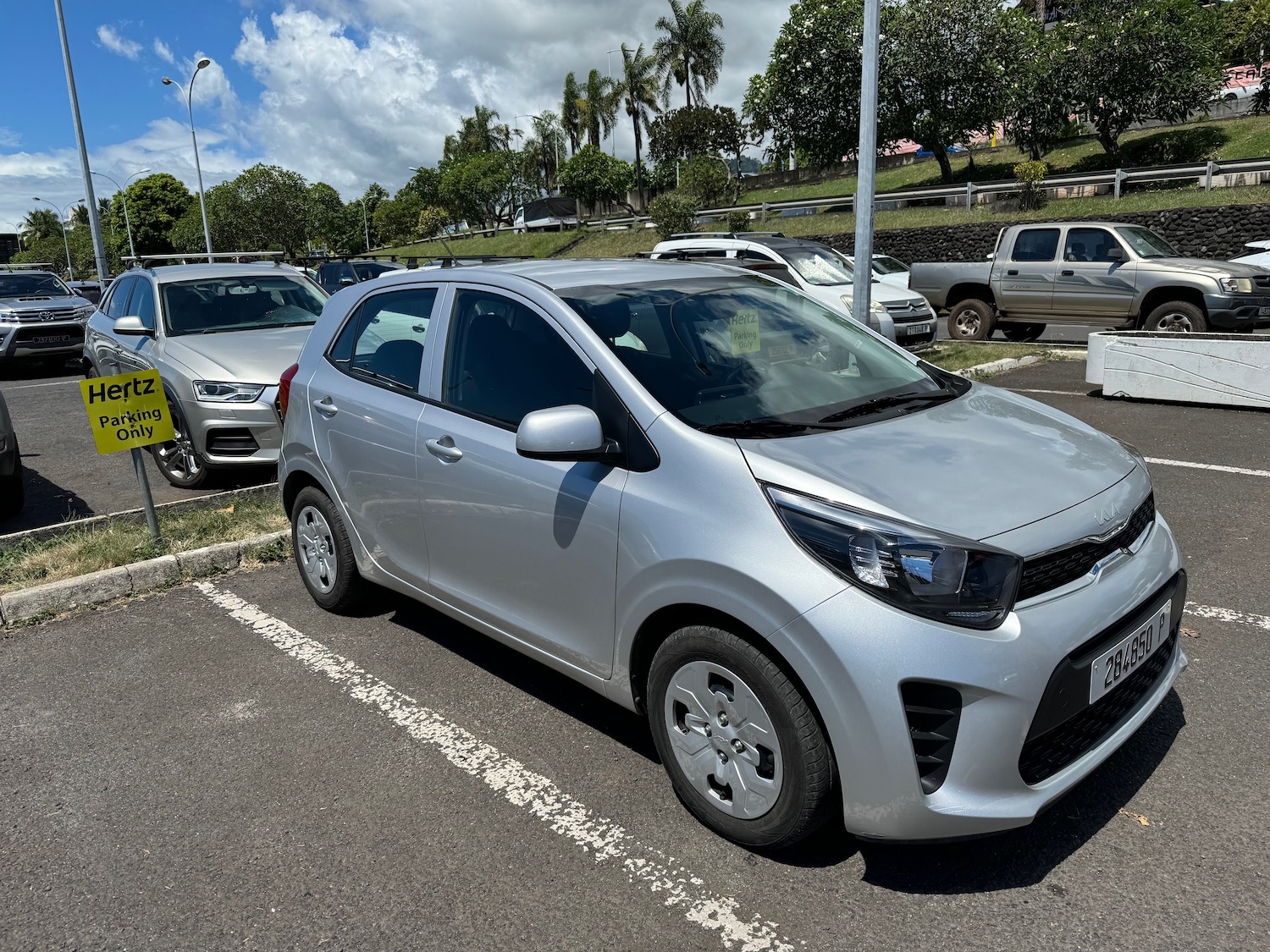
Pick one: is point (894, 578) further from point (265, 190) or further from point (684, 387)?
point (265, 190)

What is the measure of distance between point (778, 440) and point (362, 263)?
1947cm

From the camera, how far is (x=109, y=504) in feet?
23.1

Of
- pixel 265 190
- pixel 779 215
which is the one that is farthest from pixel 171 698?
pixel 265 190

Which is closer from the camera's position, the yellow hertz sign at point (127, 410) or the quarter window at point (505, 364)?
the quarter window at point (505, 364)

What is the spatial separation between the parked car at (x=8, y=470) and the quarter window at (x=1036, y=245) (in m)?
12.4

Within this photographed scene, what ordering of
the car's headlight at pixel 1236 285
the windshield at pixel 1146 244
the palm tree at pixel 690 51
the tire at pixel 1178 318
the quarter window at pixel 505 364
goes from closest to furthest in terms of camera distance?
the quarter window at pixel 505 364, the car's headlight at pixel 1236 285, the tire at pixel 1178 318, the windshield at pixel 1146 244, the palm tree at pixel 690 51

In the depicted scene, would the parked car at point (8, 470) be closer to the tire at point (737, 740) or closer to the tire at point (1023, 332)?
the tire at point (737, 740)

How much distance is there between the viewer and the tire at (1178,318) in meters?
11.5

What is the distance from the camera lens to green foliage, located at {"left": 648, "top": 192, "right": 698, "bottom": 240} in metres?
33.9

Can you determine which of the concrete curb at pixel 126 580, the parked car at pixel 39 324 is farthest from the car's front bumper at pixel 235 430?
the parked car at pixel 39 324

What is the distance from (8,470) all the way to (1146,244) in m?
13.1

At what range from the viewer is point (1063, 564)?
2498 millimetres

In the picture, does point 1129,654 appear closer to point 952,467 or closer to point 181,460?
point 952,467

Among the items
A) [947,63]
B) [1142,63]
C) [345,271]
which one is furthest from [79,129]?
[1142,63]
